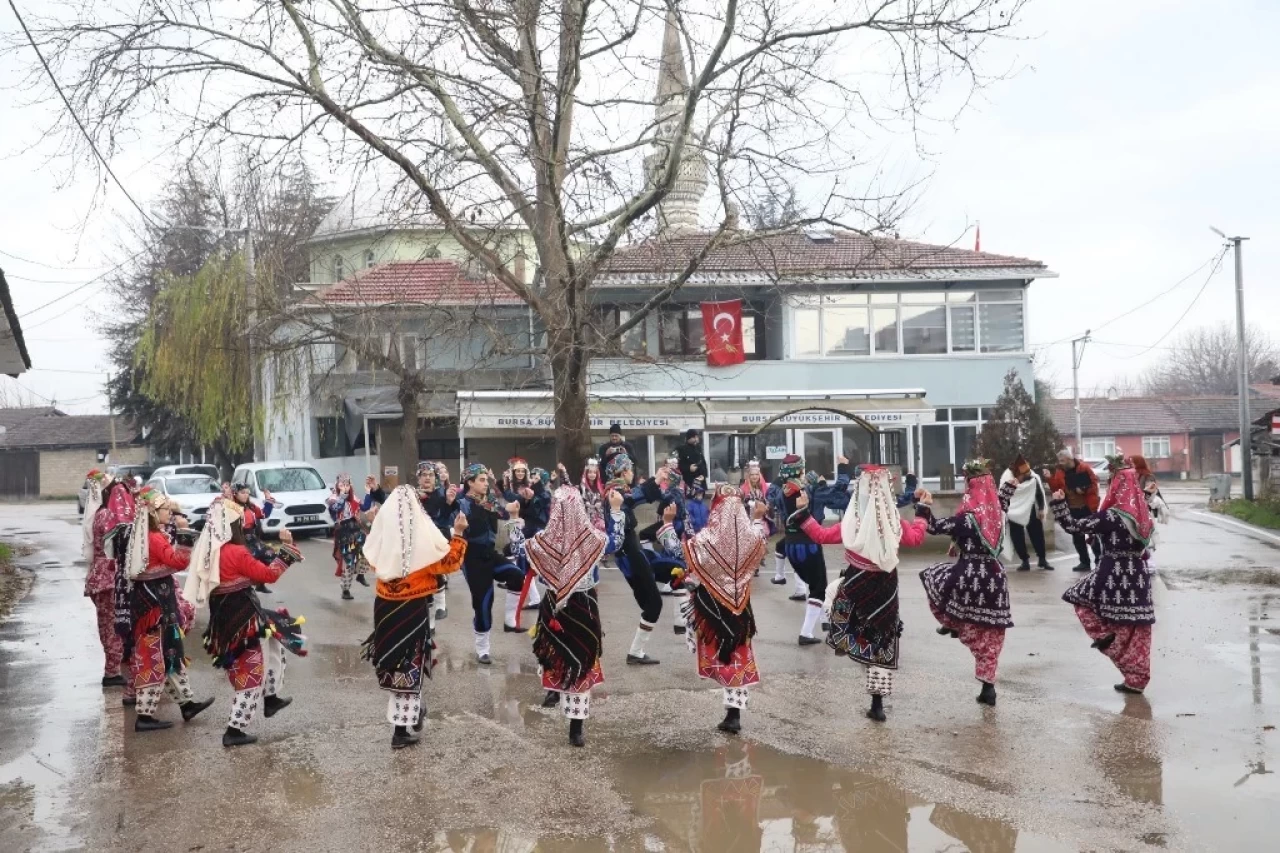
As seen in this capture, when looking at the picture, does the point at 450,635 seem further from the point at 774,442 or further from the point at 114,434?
the point at 114,434

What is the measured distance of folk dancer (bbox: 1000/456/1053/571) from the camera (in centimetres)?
1655

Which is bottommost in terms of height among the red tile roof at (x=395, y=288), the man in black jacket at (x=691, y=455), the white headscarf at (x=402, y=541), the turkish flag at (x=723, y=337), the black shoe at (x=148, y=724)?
the black shoe at (x=148, y=724)

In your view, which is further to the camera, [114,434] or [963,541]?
[114,434]

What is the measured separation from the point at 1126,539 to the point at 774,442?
18053 millimetres

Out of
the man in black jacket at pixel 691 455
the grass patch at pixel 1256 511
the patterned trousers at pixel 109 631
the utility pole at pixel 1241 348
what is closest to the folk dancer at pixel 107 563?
the patterned trousers at pixel 109 631

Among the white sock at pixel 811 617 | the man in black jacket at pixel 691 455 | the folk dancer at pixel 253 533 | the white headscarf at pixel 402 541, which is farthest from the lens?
the man in black jacket at pixel 691 455

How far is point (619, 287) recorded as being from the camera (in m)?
27.9

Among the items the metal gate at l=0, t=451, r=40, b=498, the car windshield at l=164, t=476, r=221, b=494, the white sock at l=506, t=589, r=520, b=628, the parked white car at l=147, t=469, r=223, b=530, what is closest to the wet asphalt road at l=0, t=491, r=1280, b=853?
the white sock at l=506, t=589, r=520, b=628

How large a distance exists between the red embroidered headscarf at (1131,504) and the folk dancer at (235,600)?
5.75m

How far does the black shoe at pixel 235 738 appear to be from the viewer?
7668 mm

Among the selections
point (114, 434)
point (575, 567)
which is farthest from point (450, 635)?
point (114, 434)

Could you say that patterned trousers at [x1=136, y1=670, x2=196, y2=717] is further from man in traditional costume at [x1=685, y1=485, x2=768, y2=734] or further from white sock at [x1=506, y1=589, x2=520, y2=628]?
white sock at [x1=506, y1=589, x2=520, y2=628]

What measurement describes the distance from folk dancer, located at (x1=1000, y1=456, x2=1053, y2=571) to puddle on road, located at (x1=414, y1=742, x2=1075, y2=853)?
1029 cm

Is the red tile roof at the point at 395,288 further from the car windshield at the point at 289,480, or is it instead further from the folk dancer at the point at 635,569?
the folk dancer at the point at 635,569
